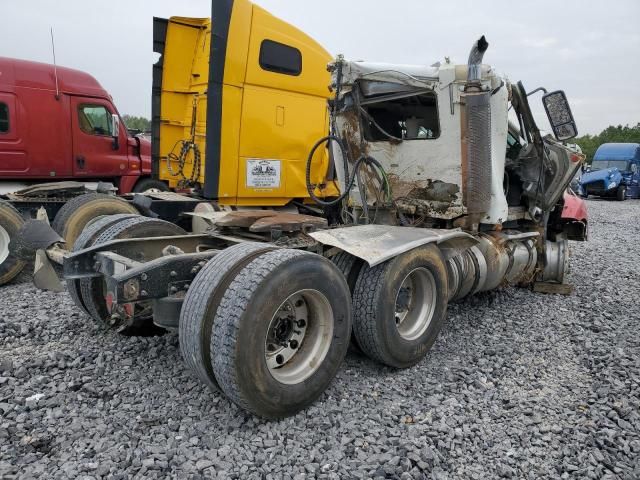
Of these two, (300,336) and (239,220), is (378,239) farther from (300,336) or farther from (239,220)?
(239,220)

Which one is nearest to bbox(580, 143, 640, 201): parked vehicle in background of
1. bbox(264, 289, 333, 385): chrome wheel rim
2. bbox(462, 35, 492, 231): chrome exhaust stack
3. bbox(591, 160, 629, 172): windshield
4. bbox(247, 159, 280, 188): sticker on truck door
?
bbox(591, 160, 629, 172): windshield

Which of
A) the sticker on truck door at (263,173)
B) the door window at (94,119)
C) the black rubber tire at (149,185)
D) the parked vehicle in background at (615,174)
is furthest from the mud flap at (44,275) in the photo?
the parked vehicle in background at (615,174)

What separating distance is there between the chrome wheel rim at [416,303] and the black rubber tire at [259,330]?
95 cm

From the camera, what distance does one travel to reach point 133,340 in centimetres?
384

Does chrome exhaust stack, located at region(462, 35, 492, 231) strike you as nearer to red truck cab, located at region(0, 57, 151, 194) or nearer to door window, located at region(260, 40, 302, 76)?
door window, located at region(260, 40, 302, 76)

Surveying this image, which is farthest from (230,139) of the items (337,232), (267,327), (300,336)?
(267,327)

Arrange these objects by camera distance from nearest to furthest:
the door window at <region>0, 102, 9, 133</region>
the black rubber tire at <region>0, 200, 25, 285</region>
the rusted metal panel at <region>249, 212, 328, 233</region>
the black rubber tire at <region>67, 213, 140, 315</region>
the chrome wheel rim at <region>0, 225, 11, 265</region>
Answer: the rusted metal panel at <region>249, 212, 328, 233</region> < the black rubber tire at <region>67, 213, 140, 315</region> < the black rubber tire at <region>0, 200, 25, 285</region> < the chrome wheel rim at <region>0, 225, 11, 265</region> < the door window at <region>0, 102, 9, 133</region>

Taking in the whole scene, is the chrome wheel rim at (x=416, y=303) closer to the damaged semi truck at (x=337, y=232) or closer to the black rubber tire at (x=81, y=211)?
the damaged semi truck at (x=337, y=232)

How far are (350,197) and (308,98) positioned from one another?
2.67 m

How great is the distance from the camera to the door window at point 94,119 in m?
Result: 8.24

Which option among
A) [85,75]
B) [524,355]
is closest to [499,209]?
[524,355]

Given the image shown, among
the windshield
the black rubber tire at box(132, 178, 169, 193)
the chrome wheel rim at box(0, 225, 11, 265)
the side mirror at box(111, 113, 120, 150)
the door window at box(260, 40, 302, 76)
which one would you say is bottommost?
the chrome wheel rim at box(0, 225, 11, 265)

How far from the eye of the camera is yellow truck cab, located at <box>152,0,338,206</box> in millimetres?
6082

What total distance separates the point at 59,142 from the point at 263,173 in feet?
12.3
